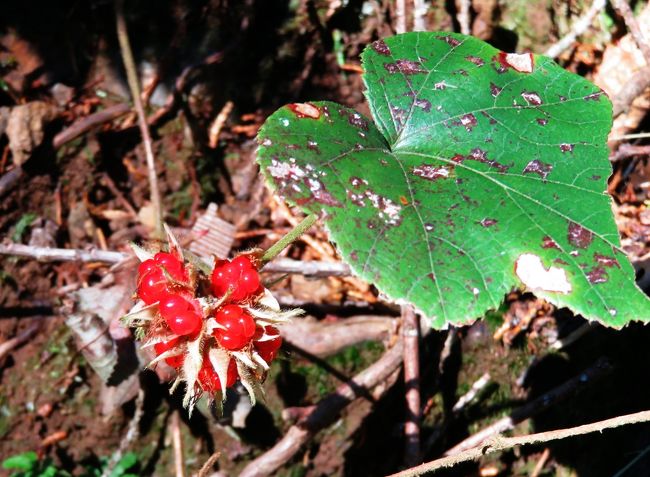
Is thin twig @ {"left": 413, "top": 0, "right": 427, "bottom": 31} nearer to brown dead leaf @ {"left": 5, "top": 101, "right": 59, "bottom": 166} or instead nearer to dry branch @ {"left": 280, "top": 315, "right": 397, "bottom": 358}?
dry branch @ {"left": 280, "top": 315, "right": 397, "bottom": 358}

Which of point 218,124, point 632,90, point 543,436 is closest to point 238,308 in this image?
point 543,436

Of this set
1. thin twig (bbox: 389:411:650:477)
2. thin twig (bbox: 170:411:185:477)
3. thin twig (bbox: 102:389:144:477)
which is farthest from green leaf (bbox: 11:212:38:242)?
thin twig (bbox: 389:411:650:477)

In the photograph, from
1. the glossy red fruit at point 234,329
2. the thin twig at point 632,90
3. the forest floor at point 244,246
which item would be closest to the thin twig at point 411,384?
the forest floor at point 244,246

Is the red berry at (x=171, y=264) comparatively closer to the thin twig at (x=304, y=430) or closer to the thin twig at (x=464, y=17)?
the thin twig at (x=304, y=430)

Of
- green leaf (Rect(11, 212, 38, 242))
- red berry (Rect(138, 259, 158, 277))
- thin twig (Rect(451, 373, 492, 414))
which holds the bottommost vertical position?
thin twig (Rect(451, 373, 492, 414))

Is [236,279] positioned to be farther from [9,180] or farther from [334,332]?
[9,180]

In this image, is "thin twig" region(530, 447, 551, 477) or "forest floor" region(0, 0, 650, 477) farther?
"thin twig" region(530, 447, 551, 477)
